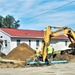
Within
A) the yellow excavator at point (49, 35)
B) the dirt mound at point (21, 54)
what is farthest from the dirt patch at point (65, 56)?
the dirt mound at point (21, 54)

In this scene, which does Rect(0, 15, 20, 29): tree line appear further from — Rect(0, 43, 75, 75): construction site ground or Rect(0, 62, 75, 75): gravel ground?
Rect(0, 62, 75, 75): gravel ground

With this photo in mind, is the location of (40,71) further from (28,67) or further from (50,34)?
(50,34)

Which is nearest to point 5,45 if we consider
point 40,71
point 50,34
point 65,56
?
point 65,56

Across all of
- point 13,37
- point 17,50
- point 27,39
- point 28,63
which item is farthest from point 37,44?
point 28,63

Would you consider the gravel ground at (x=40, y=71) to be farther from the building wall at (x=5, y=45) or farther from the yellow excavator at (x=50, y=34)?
the building wall at (x=5, y=45)

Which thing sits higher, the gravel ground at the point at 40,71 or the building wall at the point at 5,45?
the building wall at the point at 5,45

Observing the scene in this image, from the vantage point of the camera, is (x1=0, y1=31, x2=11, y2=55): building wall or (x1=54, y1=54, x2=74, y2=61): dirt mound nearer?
(x1=54, y1=54, x2=74, y2=61): dirt mound

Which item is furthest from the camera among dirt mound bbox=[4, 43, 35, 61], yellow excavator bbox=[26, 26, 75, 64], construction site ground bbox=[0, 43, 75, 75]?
dirt mound bbox=[4, 43, 35, 61]

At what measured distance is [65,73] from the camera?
63.3ft

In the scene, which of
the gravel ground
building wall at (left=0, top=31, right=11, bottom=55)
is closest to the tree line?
building wall at (left=0, top=31, right=11, bottom=55)

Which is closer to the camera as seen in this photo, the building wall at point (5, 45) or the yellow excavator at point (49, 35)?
the yellow excavator at point (49, 35)

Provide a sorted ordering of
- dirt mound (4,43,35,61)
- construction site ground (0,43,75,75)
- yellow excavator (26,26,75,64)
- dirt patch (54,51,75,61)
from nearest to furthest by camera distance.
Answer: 1. construction site ground (0,43,75,75)
2. yellow excavator (26,26,75,64)
3. dirt patch (54,51,75,61)
4. dirt mound (4,43,35,61)

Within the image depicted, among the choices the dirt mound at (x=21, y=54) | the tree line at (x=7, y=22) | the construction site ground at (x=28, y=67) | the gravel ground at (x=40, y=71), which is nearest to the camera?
the gravel ground at (x=40, y=71)

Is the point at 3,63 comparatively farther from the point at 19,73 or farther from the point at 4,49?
the point at 4,49
